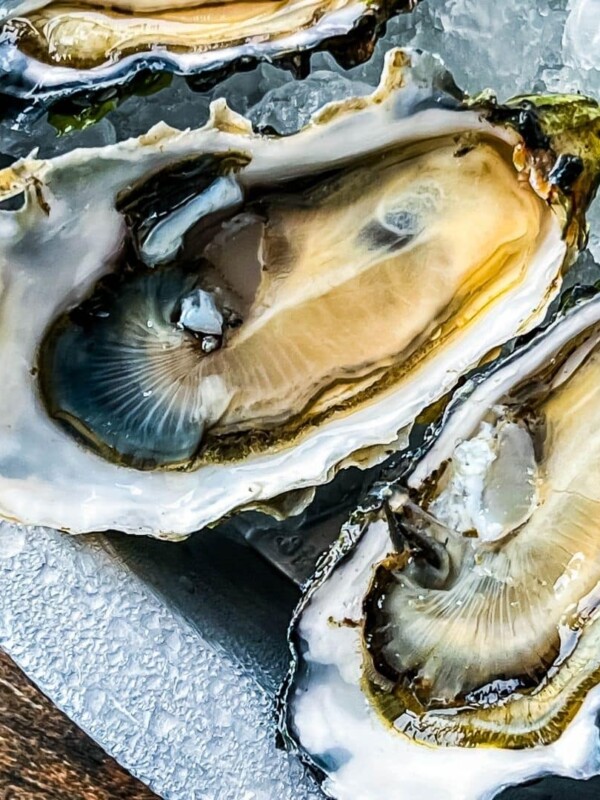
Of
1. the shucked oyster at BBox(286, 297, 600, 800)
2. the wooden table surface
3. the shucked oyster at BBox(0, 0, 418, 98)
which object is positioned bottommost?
the wooden table surface

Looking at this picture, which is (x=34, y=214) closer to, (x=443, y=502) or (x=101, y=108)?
(x=101, y=108)

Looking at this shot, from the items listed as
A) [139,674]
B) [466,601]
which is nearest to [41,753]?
[139,674]

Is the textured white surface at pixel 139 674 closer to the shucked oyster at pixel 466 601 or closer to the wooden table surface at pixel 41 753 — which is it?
the shucked oyster at pixel 466 601

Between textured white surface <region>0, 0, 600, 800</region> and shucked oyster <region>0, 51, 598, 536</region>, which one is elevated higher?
shucked oyster <region>0, 51, 598, 536</region>

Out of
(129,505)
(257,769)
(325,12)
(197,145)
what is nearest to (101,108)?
(197,145)

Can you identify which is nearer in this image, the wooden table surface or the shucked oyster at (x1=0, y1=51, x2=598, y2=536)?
the shucked oyster at (x1=0, y1=51, x2=598, y2=536)

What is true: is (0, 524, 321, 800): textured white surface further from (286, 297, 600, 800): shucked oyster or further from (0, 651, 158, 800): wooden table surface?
(0, 651, 158, 800): wooden table surface

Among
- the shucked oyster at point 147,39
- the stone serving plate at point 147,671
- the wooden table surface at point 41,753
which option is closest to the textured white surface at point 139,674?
the stone serving plate at point 147,671

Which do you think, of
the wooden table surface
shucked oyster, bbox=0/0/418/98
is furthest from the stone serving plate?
shucked oyster, bbox=0/0/418/98
